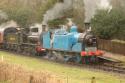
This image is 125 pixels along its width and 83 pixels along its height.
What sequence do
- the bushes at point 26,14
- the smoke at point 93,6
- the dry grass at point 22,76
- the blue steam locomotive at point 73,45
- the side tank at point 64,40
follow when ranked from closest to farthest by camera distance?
the dry grass at point 22,76, the blue steam locomotive at point 73,45, the side tank at point 64,40, the smoke at point 93,6, the bushes at point 26,14

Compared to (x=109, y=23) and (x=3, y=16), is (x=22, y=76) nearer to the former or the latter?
(x=109, y=23)

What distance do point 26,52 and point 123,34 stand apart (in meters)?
10.0

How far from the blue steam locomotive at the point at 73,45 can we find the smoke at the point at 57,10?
607 cm

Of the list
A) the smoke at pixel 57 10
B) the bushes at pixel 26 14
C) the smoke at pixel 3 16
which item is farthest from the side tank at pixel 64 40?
the smoke at pixel 3 16

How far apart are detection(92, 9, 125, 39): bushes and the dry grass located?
65.7 feet

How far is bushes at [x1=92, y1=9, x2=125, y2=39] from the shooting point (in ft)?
125

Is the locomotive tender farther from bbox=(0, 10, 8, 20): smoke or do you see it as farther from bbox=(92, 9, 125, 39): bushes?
bbox=(0, 10, 8, 20): smoke

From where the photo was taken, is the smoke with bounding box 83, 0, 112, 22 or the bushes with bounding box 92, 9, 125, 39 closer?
the smoke with bounding box 83, 0, 112, 22

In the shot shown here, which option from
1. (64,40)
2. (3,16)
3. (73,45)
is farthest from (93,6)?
(3,16)

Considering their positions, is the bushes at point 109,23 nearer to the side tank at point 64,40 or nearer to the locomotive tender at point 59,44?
the locomotive tender at point 59,44

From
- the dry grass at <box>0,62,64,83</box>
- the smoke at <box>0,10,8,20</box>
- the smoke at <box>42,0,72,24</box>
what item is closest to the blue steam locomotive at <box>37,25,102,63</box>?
the smoke at <box>42,0,72,24</box>

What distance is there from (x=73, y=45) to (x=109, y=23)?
934cm

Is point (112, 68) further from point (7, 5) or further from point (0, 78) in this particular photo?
point (7, 5)

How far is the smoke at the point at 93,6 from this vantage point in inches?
1407
